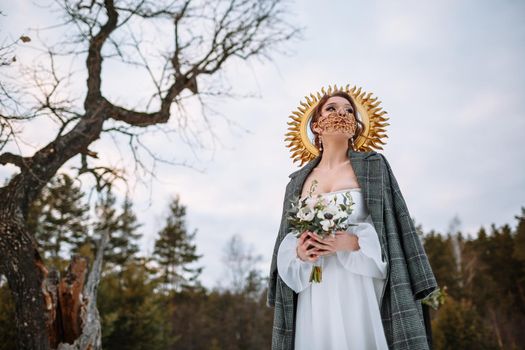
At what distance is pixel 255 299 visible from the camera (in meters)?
24.3

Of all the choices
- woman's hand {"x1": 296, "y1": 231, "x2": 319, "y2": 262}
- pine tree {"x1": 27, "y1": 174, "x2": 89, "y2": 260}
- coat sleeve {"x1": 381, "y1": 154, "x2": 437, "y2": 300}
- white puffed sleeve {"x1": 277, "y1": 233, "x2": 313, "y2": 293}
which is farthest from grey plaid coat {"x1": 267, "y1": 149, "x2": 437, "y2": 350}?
pine tree {"x1": 27, "y1": 174, "x2": 89, "y2": 260}

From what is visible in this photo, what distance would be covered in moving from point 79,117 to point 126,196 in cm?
161

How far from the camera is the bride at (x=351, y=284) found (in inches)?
91.6

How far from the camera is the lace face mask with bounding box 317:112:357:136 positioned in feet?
9.80

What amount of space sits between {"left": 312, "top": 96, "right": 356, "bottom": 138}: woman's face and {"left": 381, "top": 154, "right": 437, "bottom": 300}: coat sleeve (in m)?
0.60

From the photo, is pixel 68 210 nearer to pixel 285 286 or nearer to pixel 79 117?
pixel 79 117

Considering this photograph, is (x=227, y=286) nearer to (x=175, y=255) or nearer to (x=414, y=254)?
(x=175, y=255)

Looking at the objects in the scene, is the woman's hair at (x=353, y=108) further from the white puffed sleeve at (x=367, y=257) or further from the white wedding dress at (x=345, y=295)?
the white puffed sleeve at (x=367, y=257)

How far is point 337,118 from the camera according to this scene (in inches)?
118

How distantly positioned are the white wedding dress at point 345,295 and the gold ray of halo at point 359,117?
0.78m

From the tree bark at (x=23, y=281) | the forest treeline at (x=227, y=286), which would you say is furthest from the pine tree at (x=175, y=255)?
the tree bark at (x=23, y=281)

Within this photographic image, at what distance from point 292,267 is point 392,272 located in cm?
63

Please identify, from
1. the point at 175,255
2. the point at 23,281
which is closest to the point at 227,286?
the point at 175,255

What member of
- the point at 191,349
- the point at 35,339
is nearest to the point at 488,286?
the point at 191,349
